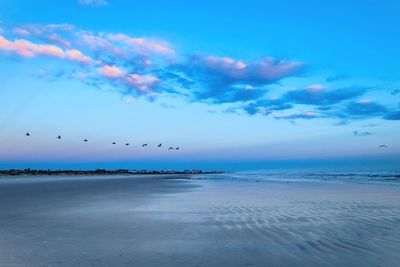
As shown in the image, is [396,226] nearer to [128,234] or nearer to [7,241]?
[128,234]

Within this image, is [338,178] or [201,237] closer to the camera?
A: [201,237]

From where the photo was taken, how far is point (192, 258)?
775 cm

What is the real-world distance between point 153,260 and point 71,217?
7.29 metres

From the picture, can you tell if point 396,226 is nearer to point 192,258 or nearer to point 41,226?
point 192,258

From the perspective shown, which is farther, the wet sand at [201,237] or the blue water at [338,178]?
the blue water at [338,178]

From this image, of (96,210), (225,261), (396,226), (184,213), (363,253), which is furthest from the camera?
(96,210)

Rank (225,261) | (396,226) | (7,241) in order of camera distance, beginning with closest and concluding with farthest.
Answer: (225,261)
(7,241)
(396,226)

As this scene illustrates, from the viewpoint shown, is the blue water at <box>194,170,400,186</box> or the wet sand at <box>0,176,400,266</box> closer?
the wet sand at <box>0,176,400,266</box>

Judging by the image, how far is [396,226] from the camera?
1166cm

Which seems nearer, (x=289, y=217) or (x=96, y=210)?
(x=289, y=217)

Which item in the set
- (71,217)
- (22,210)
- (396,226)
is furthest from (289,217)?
(22,210)

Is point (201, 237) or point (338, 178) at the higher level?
point (338, 178)

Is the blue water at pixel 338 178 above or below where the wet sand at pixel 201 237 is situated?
above

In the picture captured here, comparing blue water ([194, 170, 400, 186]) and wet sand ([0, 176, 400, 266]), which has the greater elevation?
blue water ([194, 170, 400, 186])
